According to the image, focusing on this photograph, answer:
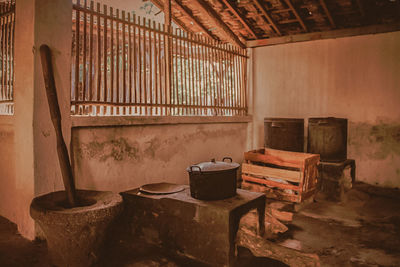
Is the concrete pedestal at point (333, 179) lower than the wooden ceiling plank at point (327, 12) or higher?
lower

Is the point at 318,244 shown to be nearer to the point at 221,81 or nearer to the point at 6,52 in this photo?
the point at 221,81

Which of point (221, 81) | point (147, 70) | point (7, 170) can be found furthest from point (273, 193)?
point (7, 170)

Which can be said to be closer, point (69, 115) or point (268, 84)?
point (69, 115)

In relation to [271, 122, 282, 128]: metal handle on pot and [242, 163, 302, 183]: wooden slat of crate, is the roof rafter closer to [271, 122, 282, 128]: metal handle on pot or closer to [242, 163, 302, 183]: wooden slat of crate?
[271, 122, 282, 128]: metal handle on pot

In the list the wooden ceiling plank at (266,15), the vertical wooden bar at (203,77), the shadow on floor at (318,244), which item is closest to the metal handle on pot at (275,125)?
the vertical wooden bar at (203,77)

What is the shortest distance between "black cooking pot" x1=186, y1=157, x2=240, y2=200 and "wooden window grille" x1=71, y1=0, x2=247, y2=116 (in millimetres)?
1832

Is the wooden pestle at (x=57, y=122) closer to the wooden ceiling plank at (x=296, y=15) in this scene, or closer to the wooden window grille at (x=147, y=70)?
the wooden window grille at (x=147, y=70)

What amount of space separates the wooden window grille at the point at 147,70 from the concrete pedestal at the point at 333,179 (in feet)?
8.91

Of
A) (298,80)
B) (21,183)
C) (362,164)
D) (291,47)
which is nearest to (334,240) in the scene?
(362,164)

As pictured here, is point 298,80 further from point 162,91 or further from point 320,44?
point 162,91

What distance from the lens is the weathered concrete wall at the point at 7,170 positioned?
162 inches

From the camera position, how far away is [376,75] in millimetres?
6574

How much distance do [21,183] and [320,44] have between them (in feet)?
22.7

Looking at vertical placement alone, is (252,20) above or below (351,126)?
above
